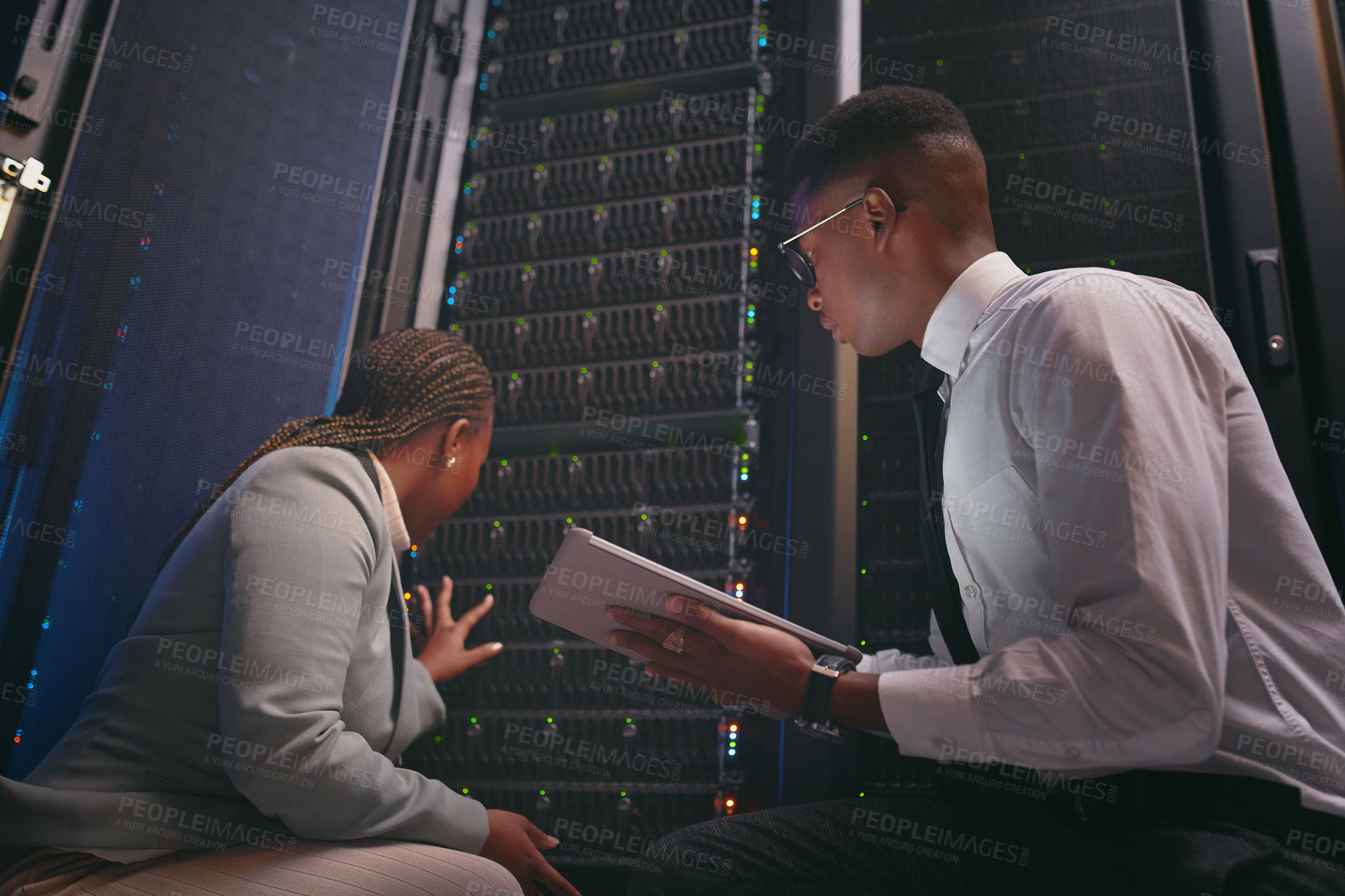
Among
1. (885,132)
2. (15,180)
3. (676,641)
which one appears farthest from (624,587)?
(15,180)

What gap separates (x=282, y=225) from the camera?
7.44ft

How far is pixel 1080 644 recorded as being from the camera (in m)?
1.00

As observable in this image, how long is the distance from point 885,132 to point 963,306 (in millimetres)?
405

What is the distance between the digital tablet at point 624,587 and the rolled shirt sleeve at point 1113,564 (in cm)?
22

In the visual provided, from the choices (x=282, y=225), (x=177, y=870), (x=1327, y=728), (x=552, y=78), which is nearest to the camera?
(x=1327, y=728)

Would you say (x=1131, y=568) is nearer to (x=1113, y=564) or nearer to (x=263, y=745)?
(x=1113, y=564)

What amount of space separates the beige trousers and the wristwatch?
624mm

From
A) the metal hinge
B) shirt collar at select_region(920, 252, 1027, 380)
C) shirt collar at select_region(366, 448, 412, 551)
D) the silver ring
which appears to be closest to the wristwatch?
the silver ring

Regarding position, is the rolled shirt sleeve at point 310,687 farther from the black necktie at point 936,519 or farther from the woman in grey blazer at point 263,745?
the black necktie at point 936,519

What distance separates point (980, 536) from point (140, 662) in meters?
1.37

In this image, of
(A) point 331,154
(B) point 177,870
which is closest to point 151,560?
(B) point 177,870

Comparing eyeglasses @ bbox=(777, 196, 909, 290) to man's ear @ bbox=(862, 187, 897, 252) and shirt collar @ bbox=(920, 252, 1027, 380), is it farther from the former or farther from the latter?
shirt collar @ bbox=(920, 252, 1027, 380)

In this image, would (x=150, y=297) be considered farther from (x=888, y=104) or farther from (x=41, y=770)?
(x=888, y=104)

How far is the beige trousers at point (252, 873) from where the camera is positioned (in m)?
1.26
